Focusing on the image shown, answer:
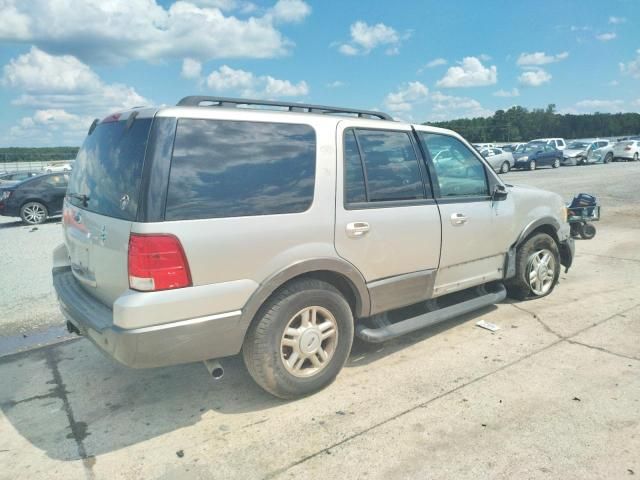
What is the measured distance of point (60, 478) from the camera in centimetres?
267

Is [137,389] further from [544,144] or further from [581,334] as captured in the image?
[544,144]

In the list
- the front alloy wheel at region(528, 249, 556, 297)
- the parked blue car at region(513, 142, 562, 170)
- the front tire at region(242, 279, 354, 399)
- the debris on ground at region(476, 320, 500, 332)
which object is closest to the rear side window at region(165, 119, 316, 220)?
the front tire at region(242, 279, 354, 399)

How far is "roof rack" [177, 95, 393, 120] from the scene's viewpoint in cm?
315

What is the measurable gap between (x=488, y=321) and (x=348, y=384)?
192 centimetres

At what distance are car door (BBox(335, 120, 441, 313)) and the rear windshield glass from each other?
132cm

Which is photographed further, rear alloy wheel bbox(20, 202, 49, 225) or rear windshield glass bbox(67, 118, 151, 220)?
rear alloy wheel bbox(20, 202, 49, 225)

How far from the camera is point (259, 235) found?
300 cm

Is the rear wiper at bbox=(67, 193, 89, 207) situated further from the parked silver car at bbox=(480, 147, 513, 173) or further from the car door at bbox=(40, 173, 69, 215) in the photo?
the parked silver car at bbox=(480, 147, 513, 173)

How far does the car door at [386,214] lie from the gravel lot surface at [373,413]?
2.23 ft

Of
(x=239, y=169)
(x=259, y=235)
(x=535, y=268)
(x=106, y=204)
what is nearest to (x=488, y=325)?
(x=535, y=268)

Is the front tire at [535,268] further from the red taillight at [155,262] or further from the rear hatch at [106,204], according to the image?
the rear hatch at [106,204]

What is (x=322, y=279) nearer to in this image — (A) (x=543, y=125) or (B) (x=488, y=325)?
(B) (x=488, y=325)

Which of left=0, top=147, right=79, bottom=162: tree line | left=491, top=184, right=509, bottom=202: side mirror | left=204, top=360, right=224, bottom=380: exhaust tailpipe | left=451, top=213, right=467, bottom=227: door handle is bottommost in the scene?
left=204, top=360, right=224, bottom=380: exhaust tailpipe

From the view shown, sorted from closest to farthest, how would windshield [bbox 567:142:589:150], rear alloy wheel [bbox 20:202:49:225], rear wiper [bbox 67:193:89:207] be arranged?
rear wiper [bbox 67:193:89:207] < rear alloy wheel [bbox 20:202:49:225] < windshield [bbox 567:142:589:150]
